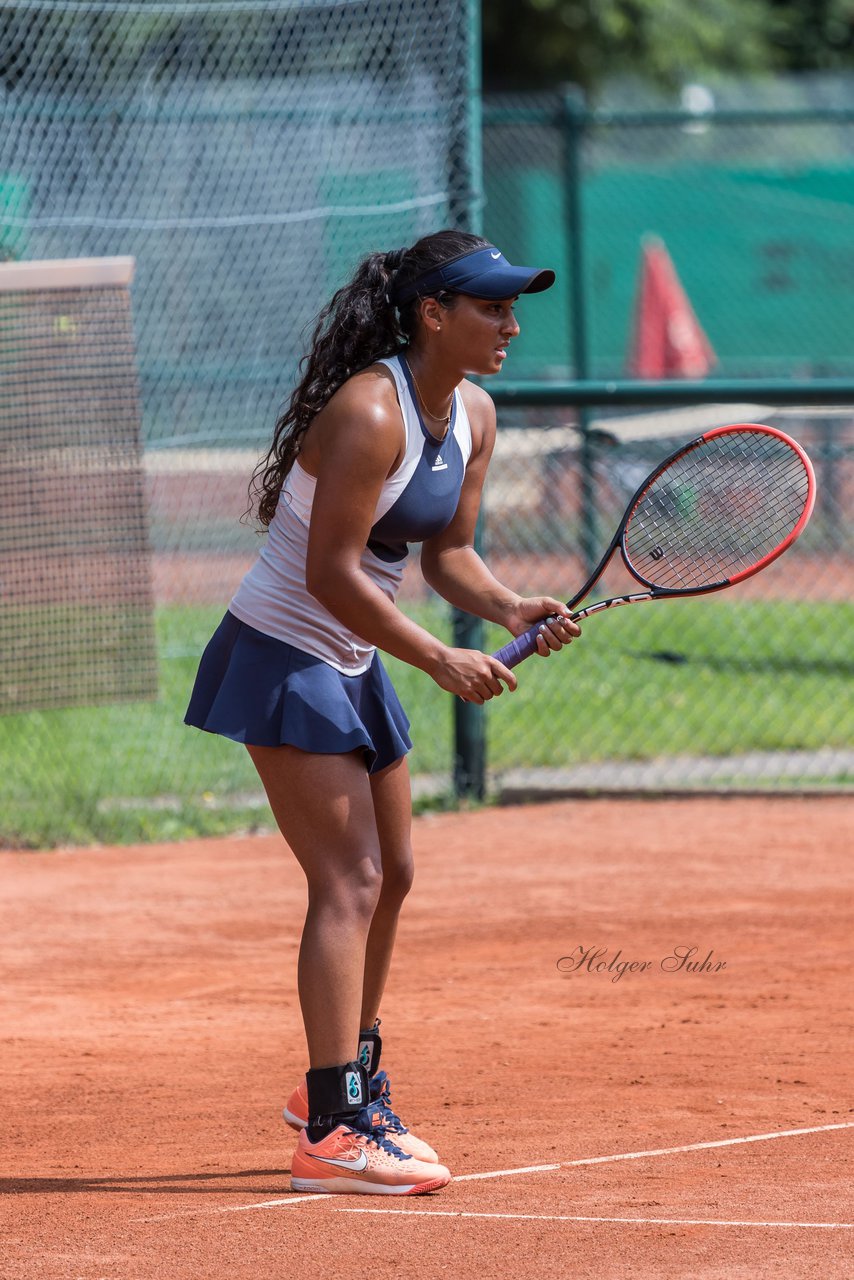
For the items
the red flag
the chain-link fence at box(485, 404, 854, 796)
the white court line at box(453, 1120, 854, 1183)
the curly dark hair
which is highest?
the red flag

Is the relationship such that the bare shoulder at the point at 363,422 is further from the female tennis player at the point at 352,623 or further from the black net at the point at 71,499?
the black net at the point at 71,499

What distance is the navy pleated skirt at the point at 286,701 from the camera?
376 cm

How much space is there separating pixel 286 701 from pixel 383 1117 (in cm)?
89

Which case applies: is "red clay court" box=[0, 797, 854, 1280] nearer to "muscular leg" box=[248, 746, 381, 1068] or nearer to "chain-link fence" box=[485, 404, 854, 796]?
"muscular leg" box=[248, 746, 381, 1068]

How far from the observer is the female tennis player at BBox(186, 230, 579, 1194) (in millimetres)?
3662

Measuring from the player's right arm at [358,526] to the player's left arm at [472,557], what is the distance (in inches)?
14.6

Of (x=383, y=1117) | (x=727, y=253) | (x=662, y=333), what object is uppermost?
(x=727, y=253)

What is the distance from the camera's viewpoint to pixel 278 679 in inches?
149

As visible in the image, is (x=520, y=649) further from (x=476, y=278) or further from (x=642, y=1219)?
(x=642, y=1219)

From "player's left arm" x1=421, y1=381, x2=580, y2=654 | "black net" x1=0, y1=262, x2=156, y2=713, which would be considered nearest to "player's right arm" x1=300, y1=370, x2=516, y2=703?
"player's left arm" x1=421, y1=381, x2=580, y2=654

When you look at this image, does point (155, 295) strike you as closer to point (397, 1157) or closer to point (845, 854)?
point (845, 854)

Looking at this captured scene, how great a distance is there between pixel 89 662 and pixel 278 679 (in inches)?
128

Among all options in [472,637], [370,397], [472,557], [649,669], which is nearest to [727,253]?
[649,669]

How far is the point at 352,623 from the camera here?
367cm
